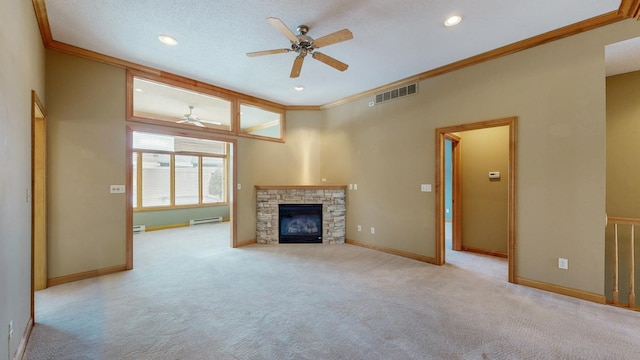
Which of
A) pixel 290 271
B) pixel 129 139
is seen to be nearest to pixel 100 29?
pixel 129 139

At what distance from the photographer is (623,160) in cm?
361

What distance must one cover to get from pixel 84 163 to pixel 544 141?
586 cm

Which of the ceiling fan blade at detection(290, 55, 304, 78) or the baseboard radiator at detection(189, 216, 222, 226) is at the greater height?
the ceiling fan blade at detection(290, 55, 304, 78)

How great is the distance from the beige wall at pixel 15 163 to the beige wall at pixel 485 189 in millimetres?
5850

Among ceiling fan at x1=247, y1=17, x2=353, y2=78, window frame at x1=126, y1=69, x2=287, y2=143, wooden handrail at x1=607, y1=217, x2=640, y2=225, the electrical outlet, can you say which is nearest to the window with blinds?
window frame at x1=126, y1=69, x2=287, y2=143

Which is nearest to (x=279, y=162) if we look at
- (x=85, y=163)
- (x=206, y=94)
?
(x=206, y=94)

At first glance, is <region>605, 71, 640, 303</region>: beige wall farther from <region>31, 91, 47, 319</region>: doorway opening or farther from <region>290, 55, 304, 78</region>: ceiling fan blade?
<region>31, 91, 47, 319</region>: doorway opening

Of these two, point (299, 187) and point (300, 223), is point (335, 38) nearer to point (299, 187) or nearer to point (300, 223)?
point (299, 187)

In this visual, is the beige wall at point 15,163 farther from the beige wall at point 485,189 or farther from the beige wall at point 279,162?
the beige wall at point 485,189

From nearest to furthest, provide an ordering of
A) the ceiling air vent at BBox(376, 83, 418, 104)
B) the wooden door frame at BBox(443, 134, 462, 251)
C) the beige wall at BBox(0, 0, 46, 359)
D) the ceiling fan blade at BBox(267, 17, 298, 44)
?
the beige wall at BBox(0, 0, 46, 359), the ceiling fan blade at BBox(267, 17, 298, 44), the ceiling air vent at BBox(376, 83, 418, 104), the wooden door frame at BBox(443, 134, 462, 251)

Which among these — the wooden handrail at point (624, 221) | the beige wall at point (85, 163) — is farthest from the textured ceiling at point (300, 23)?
the wooden handrail at point (624, 221)

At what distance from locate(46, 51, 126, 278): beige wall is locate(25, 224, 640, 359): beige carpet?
0.40 meters

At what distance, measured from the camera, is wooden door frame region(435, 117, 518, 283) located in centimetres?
329

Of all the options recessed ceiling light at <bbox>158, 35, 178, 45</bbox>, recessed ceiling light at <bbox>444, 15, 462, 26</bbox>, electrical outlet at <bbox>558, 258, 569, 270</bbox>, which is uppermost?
recessed ceiling light at <bbox>158, 35, 178, 45</bbox>
